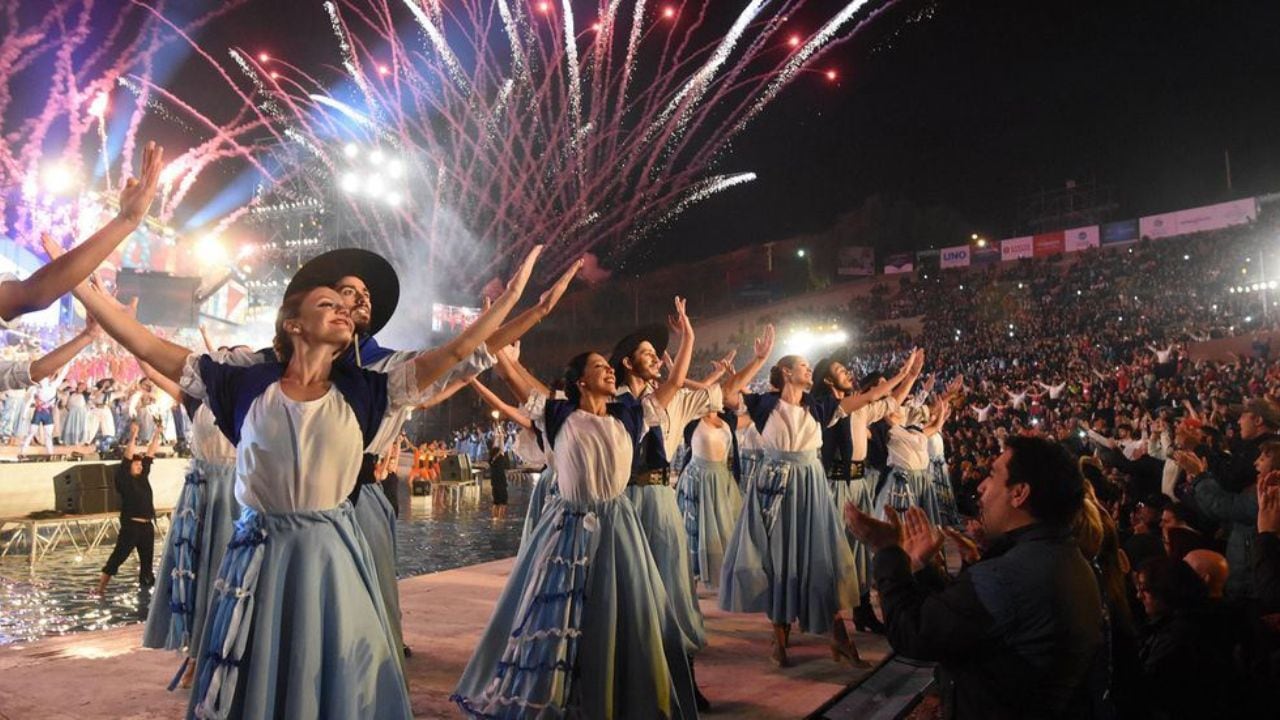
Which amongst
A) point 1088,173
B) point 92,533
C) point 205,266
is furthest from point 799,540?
point 1088,173

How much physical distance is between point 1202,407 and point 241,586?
16.5m

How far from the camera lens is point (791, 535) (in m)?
6.34

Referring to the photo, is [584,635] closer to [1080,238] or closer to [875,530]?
[875,530]

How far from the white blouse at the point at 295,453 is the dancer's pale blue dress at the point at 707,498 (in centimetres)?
567

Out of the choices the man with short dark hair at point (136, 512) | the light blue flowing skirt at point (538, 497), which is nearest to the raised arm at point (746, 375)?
the light blue flowing skirt at point (538, 497)

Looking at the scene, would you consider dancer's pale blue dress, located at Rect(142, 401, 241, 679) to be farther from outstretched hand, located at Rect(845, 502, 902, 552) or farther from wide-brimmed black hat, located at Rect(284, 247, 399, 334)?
outstretched hand, located at Rect(845, 502, 902, 552)

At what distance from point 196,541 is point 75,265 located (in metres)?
3.48

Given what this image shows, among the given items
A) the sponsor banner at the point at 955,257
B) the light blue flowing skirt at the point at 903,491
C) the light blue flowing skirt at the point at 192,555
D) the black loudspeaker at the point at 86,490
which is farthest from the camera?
the sponsor banner at the point at 955,257

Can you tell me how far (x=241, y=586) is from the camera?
2750mm

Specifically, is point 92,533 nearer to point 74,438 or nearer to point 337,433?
point 74,438

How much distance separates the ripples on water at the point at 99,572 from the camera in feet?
24.4

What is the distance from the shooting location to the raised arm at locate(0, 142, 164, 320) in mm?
2471

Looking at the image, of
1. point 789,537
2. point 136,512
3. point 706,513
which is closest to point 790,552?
point 789,537

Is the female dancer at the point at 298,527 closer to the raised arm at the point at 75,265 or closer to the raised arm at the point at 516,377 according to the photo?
the raised arm at the point at 75,265
